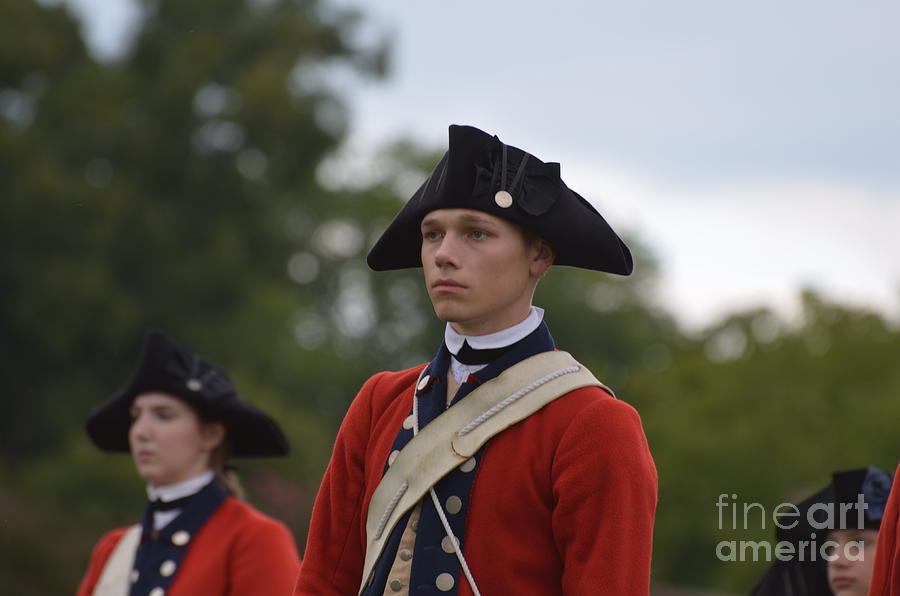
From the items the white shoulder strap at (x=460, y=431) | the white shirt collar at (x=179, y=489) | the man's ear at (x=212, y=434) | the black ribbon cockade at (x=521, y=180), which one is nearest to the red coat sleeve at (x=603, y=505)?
the white shoulder strap at (x=460, y=431)

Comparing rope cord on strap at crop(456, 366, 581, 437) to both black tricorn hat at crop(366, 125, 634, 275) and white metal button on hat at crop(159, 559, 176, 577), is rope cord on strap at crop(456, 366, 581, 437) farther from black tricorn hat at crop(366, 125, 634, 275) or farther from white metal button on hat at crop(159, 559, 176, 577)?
white metal button on hat at crop(159, 559, 176, 577)

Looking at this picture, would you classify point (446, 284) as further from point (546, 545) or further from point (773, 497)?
point (773, 497)

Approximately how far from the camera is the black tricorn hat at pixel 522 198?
4.03m

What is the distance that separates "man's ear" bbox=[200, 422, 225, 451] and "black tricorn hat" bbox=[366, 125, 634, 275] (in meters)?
2.81

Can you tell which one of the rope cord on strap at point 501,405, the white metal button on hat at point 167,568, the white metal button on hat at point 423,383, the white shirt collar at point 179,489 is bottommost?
the white metal button on hat at point 167,568

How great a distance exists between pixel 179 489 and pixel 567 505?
3.04 metres

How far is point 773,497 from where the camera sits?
28.8 metres

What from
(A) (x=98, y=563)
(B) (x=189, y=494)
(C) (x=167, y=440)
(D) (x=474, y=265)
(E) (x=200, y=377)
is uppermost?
(E) (x=200, y=377)

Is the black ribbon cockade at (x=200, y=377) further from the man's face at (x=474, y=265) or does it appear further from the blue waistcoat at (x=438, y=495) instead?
the man's face at (x=474, y=265)

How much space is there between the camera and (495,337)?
4.13m

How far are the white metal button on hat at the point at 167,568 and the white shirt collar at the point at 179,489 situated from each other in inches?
11.7

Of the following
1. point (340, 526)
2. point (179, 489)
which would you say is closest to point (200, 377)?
point (179, 489)

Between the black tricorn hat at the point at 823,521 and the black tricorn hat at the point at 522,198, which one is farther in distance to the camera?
the black tricorn hat at the point at 823,521

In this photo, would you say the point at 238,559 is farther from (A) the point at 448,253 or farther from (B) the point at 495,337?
(A) the point at 448,253
